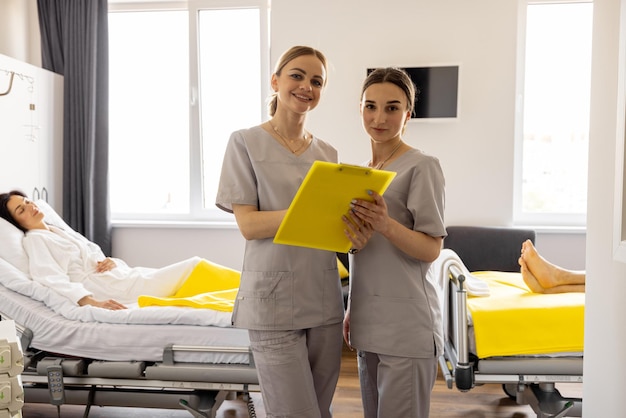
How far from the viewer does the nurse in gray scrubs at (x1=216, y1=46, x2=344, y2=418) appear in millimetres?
1411

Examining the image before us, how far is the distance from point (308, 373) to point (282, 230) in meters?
0.37

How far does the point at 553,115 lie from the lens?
4.14m

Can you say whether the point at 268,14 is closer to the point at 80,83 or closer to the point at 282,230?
the point at 80,83

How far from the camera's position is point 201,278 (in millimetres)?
2850

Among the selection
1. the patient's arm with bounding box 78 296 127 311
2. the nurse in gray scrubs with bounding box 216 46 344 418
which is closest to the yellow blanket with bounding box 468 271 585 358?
the nurse in gray scrubs with bounding box 216 46 344 418

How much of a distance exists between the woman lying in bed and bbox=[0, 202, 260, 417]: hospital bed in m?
0.35

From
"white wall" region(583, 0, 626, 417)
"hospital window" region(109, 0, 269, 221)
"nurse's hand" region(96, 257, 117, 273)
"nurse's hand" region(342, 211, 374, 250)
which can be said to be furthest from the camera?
"hospital window" region(109, 0, 269, 221)

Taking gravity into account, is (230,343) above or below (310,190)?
below

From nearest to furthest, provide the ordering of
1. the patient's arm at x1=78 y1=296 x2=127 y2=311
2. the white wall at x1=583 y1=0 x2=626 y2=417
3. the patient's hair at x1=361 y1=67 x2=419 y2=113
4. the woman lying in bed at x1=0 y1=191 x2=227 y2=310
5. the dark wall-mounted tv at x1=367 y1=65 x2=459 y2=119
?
1. the white wall at x1=583 y1=0 x2=626 y2=417
2. the patient's hair at x1=361 y1=67 x2=419 y2=113
3. the patient's arm at x1=78 y1=296 x2=127 y2=311
4. the woman lying in bed at x1=0 y1=191 x2=227 y2=310
5. the dark wall-mounted tv at x1=367 y1=65 x2=459 y2=119

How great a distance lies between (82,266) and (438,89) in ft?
8.14

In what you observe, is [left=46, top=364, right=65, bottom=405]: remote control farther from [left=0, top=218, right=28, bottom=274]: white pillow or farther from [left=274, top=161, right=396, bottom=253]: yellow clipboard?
[left=274, top=161, right=396, bottom=253]: yellow clipboard

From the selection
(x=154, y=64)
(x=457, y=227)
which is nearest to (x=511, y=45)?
(x=457, y=227)

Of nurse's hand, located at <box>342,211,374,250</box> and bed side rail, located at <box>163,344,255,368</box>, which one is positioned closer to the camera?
nurse's hand, located at <box>342,211,374,250</box>

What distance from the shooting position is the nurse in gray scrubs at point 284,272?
1.41 m
